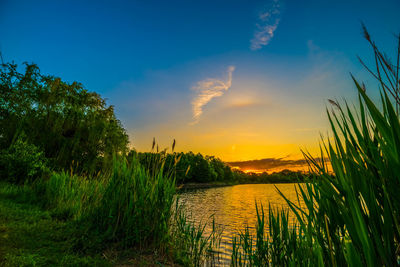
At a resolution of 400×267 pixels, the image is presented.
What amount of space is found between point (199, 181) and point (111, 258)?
76712mm

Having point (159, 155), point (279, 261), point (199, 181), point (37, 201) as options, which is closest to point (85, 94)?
point (37, 201)

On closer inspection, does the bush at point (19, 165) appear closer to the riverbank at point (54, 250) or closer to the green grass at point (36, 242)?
the green grass at point (36, 242)

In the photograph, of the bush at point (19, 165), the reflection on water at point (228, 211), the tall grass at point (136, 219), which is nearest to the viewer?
the tall grass at point (136, 219)

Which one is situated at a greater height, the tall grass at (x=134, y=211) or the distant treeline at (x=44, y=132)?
the distant treeline at (x=44, y=132)

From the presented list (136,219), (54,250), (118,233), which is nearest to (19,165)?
(54,250)

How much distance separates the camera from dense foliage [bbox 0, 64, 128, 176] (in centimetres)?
1378

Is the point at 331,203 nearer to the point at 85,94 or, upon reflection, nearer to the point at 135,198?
the point at 135,198

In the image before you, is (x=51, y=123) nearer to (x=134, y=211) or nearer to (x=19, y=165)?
(x=19, y=165)

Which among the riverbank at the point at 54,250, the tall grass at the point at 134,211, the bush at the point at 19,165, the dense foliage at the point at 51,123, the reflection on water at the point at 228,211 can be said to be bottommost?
the reflection on water at the point at 228,211

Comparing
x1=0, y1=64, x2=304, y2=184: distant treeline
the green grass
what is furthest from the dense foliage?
the green grass

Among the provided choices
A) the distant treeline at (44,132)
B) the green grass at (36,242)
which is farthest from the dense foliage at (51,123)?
the green grass at (36,242)

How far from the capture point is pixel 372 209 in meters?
1.02

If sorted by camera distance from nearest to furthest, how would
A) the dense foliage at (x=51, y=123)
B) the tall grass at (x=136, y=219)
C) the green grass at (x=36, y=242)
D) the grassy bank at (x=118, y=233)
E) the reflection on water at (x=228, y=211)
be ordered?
the green grass at (x=36, y=242), the grassy bank at (x=118, y=233), the tall grass at (x=136, y=219), the reflection on water at (x=228, y=211), the dense foliage at (x=51, y=123)

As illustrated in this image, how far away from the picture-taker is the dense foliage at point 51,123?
1378cm
